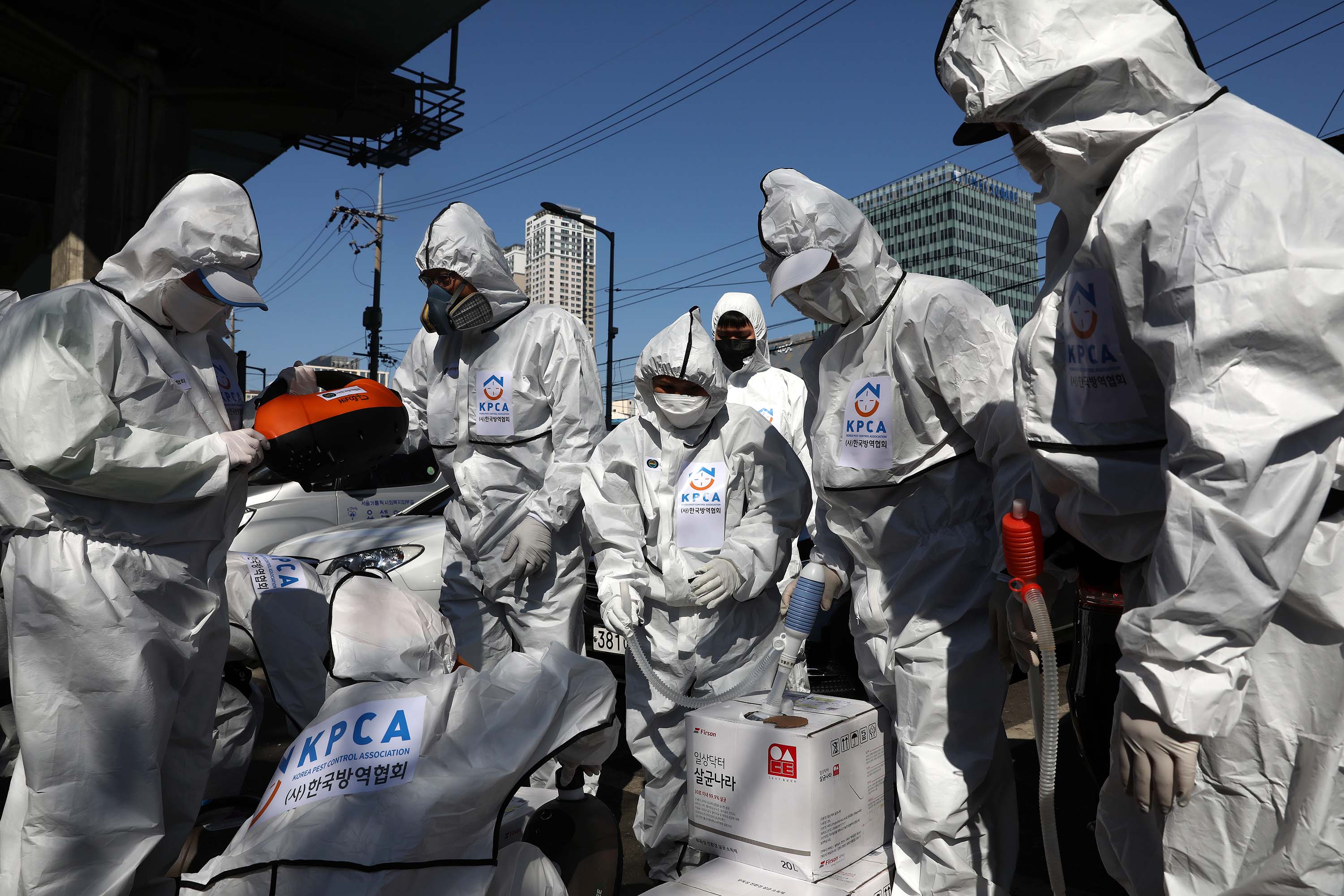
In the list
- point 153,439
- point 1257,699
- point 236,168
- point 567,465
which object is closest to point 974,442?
point 1257,699

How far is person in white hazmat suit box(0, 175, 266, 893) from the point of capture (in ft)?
7.94

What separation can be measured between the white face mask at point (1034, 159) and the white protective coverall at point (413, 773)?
144 centimetres

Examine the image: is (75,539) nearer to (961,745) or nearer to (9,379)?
(9,379)

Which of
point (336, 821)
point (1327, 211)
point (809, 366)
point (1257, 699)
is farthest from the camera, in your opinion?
point (809, 366)

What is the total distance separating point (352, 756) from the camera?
5.65 feet

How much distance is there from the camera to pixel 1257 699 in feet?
4.72

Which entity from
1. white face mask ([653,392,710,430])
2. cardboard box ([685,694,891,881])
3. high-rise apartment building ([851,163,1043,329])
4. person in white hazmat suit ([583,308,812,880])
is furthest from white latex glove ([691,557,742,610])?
high-rise apartment building ([851,163,1043,329])

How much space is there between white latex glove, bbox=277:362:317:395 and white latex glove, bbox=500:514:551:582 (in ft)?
3.17

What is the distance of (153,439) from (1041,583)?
2422 millimetres

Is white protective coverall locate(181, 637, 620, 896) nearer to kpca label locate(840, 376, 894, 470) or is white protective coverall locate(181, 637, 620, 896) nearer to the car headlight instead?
kpca label locate(840, 376, 894, 470)

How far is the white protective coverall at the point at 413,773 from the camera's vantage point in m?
1.61

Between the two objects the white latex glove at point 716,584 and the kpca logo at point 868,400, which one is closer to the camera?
the kpca logo at point 868,400

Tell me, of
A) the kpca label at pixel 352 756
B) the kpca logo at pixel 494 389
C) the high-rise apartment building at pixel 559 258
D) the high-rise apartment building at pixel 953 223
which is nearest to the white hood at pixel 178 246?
the kpca logo at pixel 494 389

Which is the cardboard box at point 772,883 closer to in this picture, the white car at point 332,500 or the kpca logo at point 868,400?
the kpca logo at point 868,400
